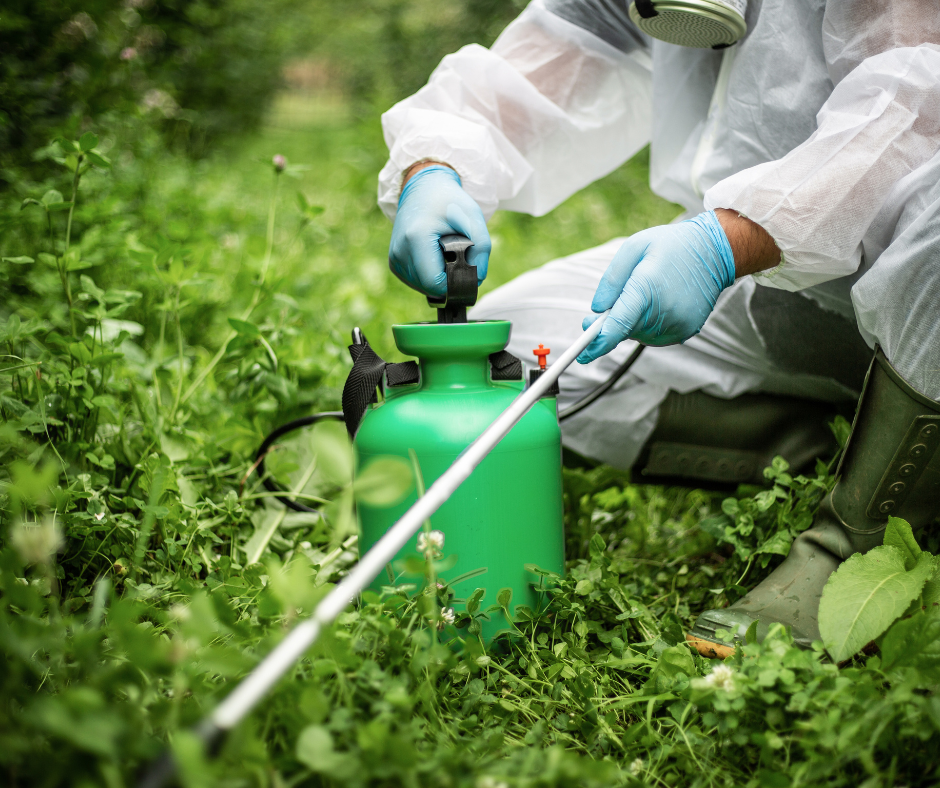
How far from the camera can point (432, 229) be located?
993mm

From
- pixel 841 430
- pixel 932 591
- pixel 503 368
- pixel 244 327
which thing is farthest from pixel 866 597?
pixel 244 327

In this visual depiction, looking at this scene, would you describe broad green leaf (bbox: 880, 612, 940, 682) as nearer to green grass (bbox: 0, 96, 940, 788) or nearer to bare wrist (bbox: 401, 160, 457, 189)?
green grass (bbox: 0, 96, 940, 788)

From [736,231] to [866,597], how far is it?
1.56 ft

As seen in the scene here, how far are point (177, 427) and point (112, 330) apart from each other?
391 mm

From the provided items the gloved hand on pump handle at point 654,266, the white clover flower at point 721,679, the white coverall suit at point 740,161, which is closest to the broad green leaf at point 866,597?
the white clover flower at point 721,679

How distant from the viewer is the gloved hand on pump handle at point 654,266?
35.1 inches

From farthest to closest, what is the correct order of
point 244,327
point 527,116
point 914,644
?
point 527,116 < point 244,327 < point 914,644

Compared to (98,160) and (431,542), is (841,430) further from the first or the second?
(98,160)

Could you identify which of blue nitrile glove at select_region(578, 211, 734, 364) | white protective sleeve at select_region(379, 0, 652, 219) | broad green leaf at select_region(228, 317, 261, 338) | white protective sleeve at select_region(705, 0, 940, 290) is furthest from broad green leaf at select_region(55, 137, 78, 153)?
white protective sleeve at select_region(705, 0, 940, 290)

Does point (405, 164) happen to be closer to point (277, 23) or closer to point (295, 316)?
point (295, 316)

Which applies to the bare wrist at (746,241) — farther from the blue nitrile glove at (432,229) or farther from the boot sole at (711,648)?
the boot sole at (711,648)

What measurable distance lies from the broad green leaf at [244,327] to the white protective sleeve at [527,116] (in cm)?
31

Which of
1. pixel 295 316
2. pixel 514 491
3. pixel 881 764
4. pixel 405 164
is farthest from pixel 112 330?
pixel 881 764

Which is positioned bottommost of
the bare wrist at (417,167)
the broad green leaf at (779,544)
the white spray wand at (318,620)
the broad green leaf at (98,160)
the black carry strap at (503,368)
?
the broad green leaf at (779,544)
